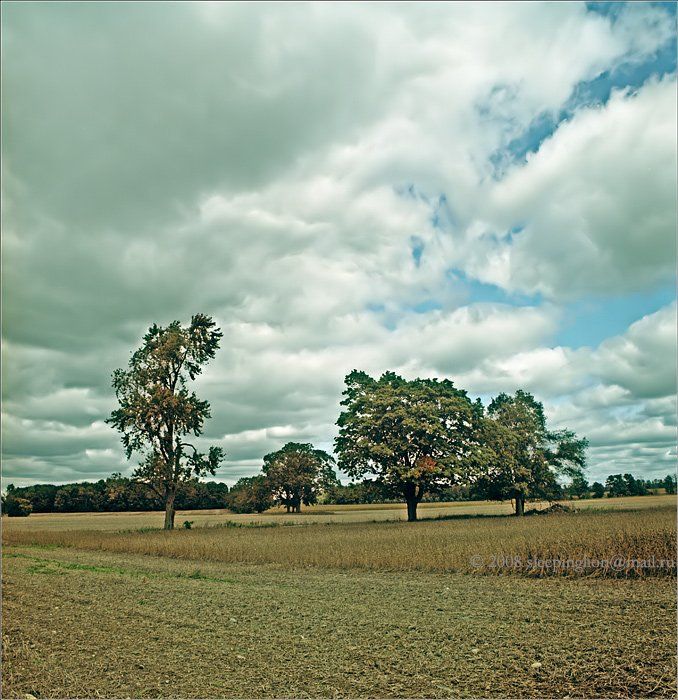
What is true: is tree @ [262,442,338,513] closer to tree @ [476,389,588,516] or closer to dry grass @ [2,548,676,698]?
tree @ [476,389,588,516]

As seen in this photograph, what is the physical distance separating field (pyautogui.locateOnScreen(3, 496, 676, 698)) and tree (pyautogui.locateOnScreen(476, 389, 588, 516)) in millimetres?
37868

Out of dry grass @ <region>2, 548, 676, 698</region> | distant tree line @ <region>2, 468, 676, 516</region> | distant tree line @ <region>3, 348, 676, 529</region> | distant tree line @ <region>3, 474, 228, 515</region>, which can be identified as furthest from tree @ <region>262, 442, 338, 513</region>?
dry grass @ <region>2, 548, 676, 698</region>

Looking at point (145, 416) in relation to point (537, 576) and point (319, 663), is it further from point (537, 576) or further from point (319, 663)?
point (319, 663)

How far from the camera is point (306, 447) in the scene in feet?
341

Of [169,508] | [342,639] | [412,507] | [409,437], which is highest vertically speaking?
[409,437]

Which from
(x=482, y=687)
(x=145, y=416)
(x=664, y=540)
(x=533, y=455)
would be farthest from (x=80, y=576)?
(x=533, y=455)

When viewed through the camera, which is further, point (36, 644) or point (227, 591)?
point (227, 591)

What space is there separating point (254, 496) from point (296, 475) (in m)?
10.7

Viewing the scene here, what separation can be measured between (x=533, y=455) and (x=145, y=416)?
39449mm

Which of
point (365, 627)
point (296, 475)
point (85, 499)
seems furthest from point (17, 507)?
point (365, 627)

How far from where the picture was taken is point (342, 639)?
10219 mm

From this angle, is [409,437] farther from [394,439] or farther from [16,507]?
[16,507]

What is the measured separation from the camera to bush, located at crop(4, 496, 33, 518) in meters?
102

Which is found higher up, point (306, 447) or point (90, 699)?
point (306, 447)
